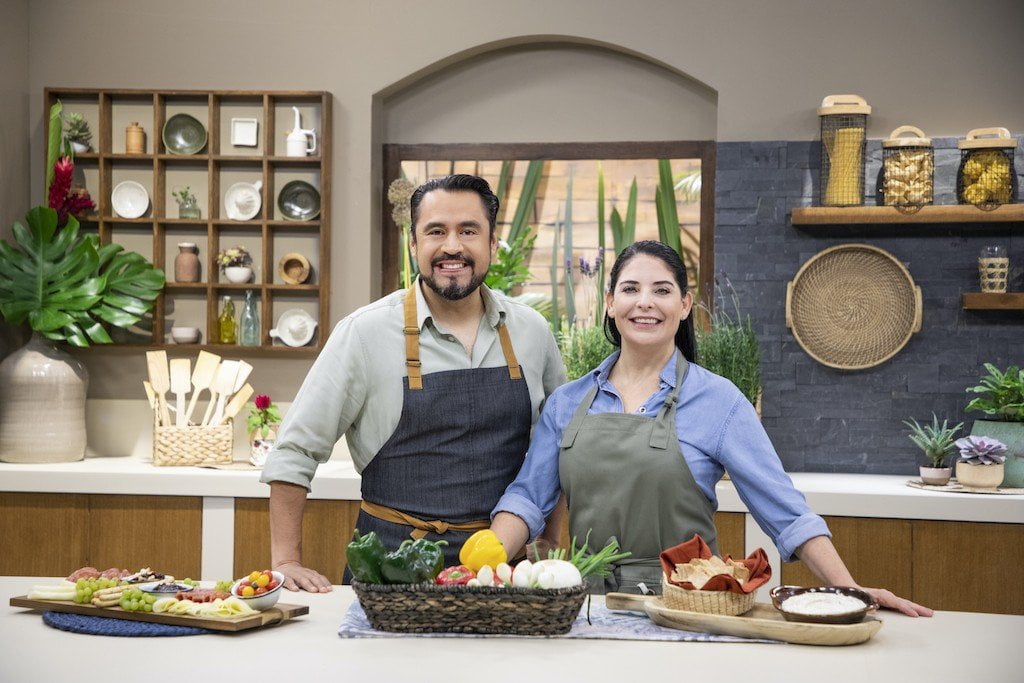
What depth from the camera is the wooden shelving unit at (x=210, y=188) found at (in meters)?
4.88

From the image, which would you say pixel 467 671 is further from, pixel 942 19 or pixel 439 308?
pixel 942 19

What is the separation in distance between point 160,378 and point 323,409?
2.16 m

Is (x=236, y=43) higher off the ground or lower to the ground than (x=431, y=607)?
higher

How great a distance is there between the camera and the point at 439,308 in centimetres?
279

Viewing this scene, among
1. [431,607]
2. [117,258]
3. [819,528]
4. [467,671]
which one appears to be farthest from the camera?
[117,258]

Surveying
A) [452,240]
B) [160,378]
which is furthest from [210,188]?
[452,240]

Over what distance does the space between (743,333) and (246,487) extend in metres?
1.99

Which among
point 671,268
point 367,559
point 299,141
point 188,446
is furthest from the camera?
point 299,141

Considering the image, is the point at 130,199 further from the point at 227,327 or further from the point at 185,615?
the point at 185,615

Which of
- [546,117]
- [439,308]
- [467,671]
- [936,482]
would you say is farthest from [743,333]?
[467,671]

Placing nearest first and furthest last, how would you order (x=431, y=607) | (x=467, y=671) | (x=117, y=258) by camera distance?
1. (x=467, y=671)
2. (x=431, y=607)
3. (x=117, y=258)

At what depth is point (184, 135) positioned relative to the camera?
4.98 metres

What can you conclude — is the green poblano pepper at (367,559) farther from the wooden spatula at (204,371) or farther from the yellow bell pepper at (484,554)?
the wooden spatula at (204,371)

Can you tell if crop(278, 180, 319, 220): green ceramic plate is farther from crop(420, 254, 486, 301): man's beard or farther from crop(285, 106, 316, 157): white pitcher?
crop(420, 254, 486, 301): man's beard
